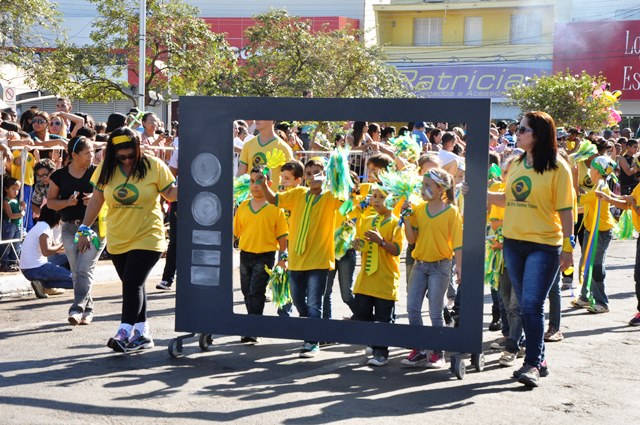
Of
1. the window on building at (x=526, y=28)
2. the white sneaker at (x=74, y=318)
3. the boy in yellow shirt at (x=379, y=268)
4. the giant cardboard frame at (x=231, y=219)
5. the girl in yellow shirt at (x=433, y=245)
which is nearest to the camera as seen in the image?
the giant cardboard frame at (x=231, y=219)

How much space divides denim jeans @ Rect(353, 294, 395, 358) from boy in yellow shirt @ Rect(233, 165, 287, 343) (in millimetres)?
747

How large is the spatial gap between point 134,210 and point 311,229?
1376mm

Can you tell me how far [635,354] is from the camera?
8414 millimetres

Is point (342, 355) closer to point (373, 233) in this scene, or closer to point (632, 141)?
point (373, 233)

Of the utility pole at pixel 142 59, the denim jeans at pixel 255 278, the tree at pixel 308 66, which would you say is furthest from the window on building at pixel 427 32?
the denim jeans at pixel 255 278

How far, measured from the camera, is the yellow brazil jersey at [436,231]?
24.2 ft

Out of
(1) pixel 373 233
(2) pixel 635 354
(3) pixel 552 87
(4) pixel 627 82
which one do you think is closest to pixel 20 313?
(1) pixel 373 233

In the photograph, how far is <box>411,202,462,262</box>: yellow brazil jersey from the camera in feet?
24.2

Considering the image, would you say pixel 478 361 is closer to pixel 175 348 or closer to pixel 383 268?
pixel 383 268

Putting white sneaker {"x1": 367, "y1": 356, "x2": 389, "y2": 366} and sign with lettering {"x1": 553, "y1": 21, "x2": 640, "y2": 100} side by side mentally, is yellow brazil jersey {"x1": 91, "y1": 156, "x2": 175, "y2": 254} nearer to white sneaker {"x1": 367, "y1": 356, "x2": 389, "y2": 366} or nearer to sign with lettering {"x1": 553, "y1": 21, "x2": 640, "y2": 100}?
white sneaker {"x1": 367, "y1": 356, "x2": 389, "y2": 366}

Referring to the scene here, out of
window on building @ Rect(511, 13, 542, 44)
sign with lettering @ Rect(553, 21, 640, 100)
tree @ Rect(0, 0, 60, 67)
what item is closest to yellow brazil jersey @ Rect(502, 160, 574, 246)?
tree @ Rect(0, 0, 60, 67)

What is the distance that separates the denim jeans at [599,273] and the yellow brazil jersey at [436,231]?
11.6 ft

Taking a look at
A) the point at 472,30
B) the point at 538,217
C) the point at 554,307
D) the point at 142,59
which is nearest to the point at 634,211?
the point at 554,307

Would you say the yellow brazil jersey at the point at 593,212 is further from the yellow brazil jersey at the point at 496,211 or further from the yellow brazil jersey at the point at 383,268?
the yellow brazil jersey at the point at 383,268
